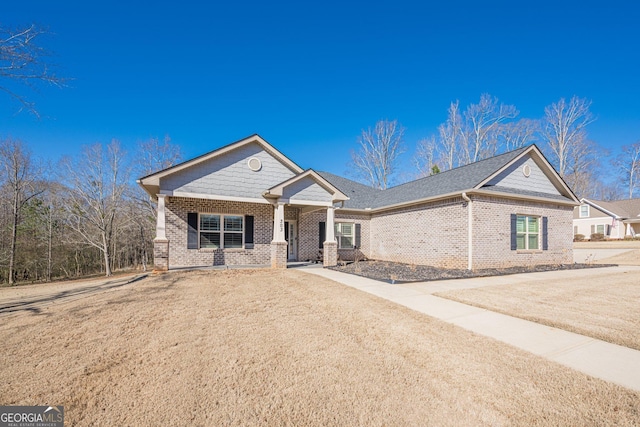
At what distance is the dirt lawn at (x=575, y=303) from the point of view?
4094mm

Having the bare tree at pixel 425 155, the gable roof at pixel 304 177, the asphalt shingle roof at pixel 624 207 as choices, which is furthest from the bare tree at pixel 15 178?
the asphalt shingle roof at pixel 624 207

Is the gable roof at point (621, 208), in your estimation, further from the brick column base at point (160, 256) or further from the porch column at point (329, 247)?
the brick column base at point (160, 256)

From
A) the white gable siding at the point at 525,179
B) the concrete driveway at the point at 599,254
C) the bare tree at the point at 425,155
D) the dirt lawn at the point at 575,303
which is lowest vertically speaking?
the concrete driveway at the point at 599,254

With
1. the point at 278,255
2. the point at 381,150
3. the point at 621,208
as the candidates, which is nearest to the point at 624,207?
the point at 621,208

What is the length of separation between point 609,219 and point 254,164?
122 ft

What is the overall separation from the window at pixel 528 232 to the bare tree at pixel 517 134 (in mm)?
19050

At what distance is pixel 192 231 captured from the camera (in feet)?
36.4

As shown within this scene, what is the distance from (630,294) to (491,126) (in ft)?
79.5

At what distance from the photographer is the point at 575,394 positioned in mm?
2418

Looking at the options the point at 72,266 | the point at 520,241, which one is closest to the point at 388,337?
the point at 520,241

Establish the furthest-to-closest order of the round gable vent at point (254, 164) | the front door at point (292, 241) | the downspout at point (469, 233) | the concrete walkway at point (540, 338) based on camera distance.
A: the front door at point (292, 241)
the round gable vent at point (254, 164)
the downspout at point (469, 233)
the concrete walkway at point (540, 338)

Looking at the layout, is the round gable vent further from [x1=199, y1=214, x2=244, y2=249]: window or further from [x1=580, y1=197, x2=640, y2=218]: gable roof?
[x1=580, y1=197, x2=640, y2=218]: gable roof

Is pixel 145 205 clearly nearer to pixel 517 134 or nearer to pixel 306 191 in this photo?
pixel 306 191

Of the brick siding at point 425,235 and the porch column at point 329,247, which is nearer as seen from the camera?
the brick siding at point 425,235
